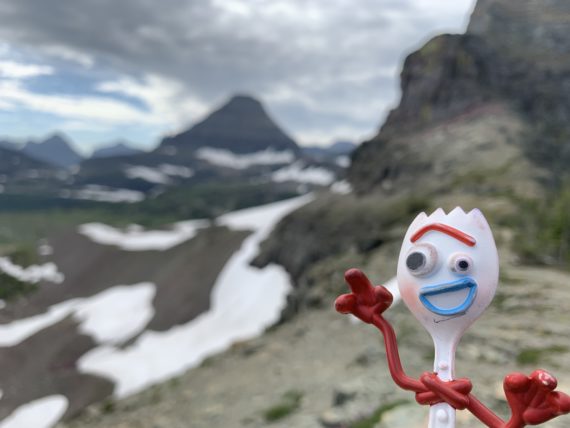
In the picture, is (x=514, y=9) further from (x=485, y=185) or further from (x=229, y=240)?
(x=229, y=240)

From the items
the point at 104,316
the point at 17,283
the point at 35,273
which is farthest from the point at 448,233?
the point at 35,273

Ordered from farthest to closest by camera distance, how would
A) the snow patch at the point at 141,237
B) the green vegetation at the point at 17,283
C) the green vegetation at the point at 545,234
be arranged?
the snow patch at the point at 141,237 < the green vegetation at the point at 17,283 < the green vegetation at the point at 545,234

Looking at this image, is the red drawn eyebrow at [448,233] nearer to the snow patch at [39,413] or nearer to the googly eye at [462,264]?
the googly eye at [462,264]

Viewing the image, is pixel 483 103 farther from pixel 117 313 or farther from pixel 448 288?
pixel 448 288

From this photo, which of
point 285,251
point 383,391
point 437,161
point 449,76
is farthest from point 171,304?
point 449,76

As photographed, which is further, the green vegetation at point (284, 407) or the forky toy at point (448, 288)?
the green vegetation at point (284, 407)

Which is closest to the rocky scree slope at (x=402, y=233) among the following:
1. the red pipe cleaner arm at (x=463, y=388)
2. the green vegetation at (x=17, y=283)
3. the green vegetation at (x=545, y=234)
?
the green vegetation at (x=545, y=234)
